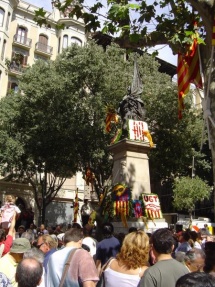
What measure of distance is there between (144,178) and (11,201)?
6.30 meters

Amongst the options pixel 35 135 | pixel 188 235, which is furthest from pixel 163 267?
pixel 35 135

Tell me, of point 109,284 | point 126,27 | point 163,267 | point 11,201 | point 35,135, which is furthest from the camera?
point 35,135

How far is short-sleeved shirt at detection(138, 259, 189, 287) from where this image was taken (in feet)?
9.79

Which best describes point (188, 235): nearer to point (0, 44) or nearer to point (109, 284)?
point (109, 284)

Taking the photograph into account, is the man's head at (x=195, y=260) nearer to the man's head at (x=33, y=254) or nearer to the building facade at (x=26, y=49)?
the man's head at (x=33, y=254)

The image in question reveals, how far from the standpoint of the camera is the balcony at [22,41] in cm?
3512

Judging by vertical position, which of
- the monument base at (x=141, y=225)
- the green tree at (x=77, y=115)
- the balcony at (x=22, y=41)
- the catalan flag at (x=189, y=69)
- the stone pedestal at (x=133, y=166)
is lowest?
the monument base at (x=141, y=225)

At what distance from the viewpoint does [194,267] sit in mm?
4309

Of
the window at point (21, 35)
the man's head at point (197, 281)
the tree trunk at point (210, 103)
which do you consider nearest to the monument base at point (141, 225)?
the tree trunk at point (210, 103)

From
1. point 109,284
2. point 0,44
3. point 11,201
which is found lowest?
point 109,284

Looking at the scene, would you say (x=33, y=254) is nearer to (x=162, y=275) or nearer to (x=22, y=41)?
(x=162, y=275)

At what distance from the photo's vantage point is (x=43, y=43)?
1480 inches

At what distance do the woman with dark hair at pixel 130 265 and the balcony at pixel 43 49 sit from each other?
35.6 m

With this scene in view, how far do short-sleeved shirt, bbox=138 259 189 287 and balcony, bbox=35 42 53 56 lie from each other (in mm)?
35968
